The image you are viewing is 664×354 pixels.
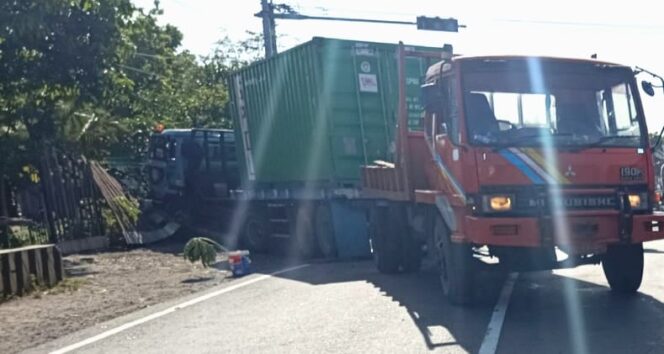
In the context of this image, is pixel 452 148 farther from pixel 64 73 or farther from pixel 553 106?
pixel 64 73

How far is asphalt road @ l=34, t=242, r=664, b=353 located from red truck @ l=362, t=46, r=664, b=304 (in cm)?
55

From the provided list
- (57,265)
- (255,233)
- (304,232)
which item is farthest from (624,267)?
(255,233)

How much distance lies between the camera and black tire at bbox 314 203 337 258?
16.0m

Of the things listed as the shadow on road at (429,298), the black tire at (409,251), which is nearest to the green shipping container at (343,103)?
the shadow on road at (429,298)

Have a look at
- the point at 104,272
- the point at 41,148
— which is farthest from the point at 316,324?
the point at 41,148

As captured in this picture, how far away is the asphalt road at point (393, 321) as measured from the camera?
7.86 metres

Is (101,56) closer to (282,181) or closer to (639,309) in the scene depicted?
(282,181)

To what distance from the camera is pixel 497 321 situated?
8.90 metres

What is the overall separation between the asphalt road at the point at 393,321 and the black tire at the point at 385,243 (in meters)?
0.77

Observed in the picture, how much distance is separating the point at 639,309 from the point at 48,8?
1100 centimetres

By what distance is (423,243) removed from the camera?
43.0 ft

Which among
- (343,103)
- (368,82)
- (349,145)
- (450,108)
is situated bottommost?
(349,145)

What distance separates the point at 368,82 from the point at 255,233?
5.69 m

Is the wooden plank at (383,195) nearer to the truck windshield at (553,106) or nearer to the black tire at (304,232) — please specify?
the black tire at (304,232)
